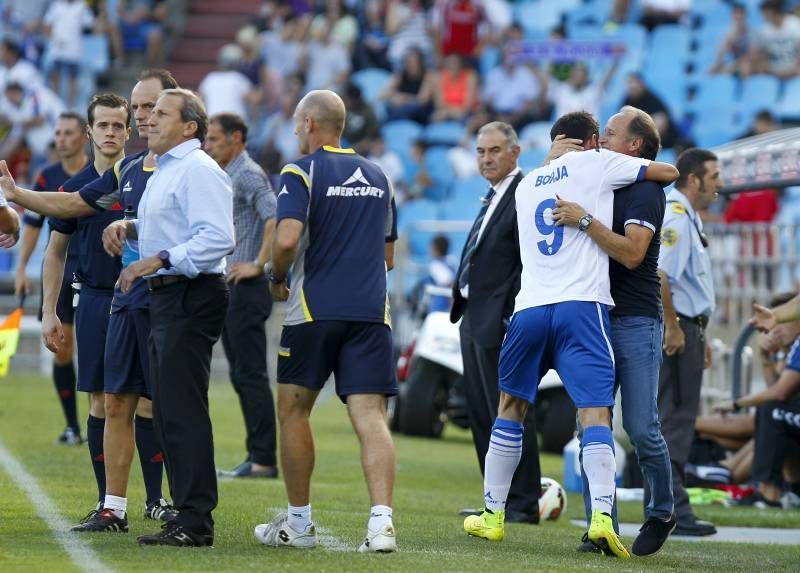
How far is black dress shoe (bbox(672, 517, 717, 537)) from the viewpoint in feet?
31.8

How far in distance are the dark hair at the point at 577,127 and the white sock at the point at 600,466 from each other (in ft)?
5.04

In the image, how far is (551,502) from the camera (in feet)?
32.7

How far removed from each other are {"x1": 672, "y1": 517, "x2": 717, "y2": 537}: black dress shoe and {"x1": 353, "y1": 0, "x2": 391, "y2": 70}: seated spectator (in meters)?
16.7

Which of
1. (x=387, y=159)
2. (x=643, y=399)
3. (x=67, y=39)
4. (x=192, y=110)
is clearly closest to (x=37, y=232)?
(x=192, y=110)

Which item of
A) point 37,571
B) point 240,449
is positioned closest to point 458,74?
point 240,449

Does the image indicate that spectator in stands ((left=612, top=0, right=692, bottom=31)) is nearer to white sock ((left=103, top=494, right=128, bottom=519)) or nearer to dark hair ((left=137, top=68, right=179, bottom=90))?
dark hair ((left=137, top=68, right=179, bottom=90))

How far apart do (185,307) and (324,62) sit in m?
17.8

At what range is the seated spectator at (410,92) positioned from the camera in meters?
24.2

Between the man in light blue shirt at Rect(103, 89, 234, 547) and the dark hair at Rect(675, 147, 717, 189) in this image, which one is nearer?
the man in light blue shirt at Rect(103, 89, 234, 547)

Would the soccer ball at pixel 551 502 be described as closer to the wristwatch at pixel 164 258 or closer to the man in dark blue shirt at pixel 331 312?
the man in dark blue shirt at pixel 331 312

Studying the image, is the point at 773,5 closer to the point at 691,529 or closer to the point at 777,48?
the point at 777,48

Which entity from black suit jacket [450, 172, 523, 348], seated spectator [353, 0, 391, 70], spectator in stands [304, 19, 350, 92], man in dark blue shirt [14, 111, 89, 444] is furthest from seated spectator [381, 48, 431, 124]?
black suit jacket [450, 172, 523, 348]

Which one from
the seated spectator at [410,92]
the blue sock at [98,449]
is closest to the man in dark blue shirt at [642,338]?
the blue sock at [98,449]

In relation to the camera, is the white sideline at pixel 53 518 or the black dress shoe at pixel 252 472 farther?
the black dress shoe at pixel 252 472
